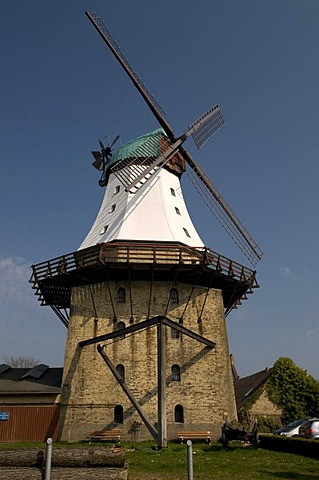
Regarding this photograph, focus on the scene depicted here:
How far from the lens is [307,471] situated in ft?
35.2

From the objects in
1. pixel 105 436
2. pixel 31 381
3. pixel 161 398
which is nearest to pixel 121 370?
pixel 105 436


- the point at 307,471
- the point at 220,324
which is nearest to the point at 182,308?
the point at 220,324

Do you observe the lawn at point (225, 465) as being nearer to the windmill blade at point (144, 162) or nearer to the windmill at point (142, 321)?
the windmill at point (142, 321)

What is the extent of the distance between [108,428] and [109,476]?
14424 millimetres

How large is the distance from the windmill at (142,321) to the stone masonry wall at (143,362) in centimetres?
5

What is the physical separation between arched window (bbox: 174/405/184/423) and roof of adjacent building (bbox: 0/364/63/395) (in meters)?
5.70

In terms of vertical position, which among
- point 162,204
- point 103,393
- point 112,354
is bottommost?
point 103,393

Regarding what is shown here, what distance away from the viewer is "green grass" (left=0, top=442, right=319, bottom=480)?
393 inches

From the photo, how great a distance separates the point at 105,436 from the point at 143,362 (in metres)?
3.59

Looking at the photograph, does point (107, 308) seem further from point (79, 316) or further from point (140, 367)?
point (140, 367)

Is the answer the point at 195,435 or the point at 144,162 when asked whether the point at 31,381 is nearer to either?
the point at 195,435

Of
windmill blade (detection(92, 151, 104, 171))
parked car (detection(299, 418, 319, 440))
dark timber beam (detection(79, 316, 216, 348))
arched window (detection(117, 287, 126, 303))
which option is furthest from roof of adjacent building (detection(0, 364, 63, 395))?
windmill blade (detection(92, 151, 104, 171))

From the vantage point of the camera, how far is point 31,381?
22.9 meters

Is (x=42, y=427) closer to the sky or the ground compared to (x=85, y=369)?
closer to the ground
